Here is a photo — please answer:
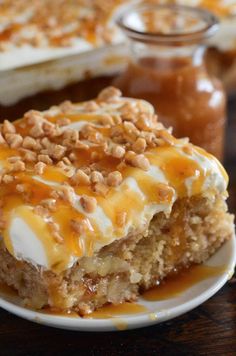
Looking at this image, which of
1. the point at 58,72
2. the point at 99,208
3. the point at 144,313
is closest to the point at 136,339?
the point at 144,313

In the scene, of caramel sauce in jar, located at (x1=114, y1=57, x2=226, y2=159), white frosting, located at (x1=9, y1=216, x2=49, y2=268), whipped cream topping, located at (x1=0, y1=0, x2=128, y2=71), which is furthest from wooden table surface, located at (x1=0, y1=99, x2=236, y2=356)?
whipped cream topping, located at (x1=0, y1=0, x2=128, y2=71)

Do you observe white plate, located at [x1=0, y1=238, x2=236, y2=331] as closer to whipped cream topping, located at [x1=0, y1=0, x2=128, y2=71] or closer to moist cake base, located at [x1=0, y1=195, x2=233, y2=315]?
moist cake base, located at [x1=0, y1=195, x2=233, y2=315]

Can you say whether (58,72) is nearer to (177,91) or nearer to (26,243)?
(177,91)

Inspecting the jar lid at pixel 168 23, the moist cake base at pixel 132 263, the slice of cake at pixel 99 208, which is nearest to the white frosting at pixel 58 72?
the jar lid at pixel 168 23

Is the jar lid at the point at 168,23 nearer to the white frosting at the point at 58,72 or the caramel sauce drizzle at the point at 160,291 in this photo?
the white frosting at the point at 58,72

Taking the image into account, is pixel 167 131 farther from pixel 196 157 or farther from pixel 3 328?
pixel 3 328

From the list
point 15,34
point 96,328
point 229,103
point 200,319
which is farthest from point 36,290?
point 229,103
